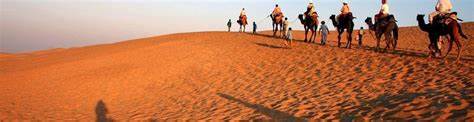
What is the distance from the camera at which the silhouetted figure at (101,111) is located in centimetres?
1071

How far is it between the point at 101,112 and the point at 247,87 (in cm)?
455

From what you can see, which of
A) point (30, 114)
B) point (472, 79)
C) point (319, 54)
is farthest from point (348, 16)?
point (30, 114)

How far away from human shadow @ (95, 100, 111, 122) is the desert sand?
0.04 m

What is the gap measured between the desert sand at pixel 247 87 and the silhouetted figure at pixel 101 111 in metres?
0.04

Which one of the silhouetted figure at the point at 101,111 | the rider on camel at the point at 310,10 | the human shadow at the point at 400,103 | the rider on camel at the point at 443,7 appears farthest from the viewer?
the rider on camel at the point at 310,10

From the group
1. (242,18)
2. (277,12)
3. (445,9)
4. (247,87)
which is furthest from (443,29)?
(242,18)

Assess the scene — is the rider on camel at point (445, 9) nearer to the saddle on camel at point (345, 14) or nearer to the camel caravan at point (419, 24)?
the camel caravan at point (419, 24)

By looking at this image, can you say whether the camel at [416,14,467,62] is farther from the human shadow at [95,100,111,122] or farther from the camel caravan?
the human shadow at [95,100,111,122]

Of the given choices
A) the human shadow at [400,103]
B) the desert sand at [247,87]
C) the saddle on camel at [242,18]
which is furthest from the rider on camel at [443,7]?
the saddle on camel at [242,18]

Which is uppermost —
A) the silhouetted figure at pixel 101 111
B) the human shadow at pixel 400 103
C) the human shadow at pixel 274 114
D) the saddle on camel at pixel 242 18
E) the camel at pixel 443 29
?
the saddle on camel at pixel 242 18

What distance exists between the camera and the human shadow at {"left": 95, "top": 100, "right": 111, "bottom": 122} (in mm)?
10578

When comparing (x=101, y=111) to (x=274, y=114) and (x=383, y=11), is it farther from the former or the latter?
(x=383, y=11)

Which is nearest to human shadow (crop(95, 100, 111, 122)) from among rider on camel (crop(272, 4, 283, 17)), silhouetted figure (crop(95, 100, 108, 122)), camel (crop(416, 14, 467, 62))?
silhouetted figure (crop(95, 100, 108, 122))

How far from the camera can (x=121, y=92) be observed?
14.2 m
